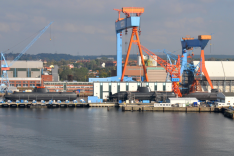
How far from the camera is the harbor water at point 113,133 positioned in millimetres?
18734

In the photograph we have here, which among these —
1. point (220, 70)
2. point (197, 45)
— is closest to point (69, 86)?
point (197, 45)

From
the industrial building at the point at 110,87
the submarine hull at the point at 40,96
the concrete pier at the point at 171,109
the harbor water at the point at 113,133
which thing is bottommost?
the harbor water at the point at 113,133

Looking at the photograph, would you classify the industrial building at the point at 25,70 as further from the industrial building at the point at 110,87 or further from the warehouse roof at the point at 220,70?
the warehouse roof at the point at 220,70

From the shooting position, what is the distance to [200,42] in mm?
42094

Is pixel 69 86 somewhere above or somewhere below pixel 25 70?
below

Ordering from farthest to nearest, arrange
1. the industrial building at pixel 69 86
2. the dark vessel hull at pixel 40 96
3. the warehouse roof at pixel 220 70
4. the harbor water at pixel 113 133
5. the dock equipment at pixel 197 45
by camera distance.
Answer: the industrial building at pixel 69 86 < the warehouse roof at pixel 220 70 < the dock equipment at pixel 197 45 < the dark vessel hull at pixel 40 96 < the harbor water at pixel 113 133

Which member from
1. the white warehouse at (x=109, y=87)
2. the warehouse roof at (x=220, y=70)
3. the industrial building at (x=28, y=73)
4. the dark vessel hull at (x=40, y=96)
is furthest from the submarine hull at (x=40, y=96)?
the industrial building at (x=28, y=73)

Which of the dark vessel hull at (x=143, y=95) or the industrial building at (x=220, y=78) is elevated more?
the industrial building at (x=220, y=78)

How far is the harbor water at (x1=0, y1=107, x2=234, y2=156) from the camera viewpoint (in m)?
18.7

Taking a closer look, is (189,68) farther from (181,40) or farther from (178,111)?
(178,111)

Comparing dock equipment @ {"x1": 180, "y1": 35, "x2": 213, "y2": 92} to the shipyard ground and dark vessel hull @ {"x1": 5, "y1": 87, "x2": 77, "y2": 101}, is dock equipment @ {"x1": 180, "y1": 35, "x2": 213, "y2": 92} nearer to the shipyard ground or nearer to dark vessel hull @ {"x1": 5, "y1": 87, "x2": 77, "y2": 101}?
the shipyard ground

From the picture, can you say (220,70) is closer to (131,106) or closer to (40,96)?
(131,106)

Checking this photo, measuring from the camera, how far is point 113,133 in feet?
73.5

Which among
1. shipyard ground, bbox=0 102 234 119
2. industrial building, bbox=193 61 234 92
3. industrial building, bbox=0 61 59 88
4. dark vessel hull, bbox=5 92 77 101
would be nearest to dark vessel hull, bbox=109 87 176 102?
shipyard ground, bbox=0 102 234 119
